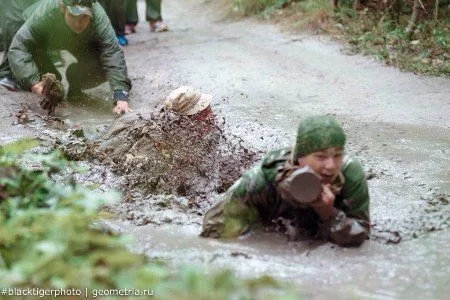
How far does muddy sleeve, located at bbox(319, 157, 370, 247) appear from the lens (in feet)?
11.5

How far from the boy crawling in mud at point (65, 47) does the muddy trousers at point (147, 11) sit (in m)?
3.05

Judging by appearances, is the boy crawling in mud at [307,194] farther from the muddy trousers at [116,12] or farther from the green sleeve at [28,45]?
the muddy trousers at [116,12]

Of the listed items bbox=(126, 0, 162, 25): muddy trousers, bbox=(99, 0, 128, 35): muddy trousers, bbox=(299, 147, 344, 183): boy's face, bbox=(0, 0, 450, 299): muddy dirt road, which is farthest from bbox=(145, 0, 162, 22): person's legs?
bbox=(299, 147, 344, 183): boy's face

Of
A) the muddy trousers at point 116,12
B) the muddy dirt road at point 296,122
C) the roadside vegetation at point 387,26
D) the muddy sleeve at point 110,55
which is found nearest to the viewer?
the muddy dirt road at point 296,122

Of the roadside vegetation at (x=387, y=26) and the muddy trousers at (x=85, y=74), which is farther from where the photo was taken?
the roadside vegetation at (x=387, y=26)

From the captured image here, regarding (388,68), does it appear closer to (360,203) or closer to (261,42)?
(261,42)

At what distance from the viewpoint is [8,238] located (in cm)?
256

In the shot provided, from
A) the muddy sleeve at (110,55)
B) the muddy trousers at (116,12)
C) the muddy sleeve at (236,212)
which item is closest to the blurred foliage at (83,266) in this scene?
the muddy sleeve at (236,212)

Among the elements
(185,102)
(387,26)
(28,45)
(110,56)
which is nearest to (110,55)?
(110,56)

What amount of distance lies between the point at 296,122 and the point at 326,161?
114 inches

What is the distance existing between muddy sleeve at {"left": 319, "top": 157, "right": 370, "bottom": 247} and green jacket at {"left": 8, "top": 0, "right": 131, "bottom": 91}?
12.6ft

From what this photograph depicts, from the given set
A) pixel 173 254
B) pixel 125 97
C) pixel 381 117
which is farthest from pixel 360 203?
pixel 125 97

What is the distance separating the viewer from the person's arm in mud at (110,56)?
692cm

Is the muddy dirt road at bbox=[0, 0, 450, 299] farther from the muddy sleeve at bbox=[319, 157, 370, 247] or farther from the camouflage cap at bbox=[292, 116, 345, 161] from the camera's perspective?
the camouflage cap at bbox=[292, 116, 345, 161]
